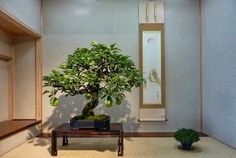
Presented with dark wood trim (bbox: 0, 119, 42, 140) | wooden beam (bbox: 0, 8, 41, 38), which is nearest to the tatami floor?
dark wood trim (bbox: 0, 119, 42, 140)

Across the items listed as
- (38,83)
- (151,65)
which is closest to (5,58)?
(38,83)

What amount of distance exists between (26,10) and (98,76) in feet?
5.73

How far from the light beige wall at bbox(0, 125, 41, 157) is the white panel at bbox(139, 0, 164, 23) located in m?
2.88

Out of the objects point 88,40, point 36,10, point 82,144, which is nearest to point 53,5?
point 36,10

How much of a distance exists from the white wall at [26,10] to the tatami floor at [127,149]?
1.96m

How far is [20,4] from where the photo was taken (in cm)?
407

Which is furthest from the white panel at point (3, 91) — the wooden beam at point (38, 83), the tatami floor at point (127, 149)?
the tatami floor at point (127, 149)

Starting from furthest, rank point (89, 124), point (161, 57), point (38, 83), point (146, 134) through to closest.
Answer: point (161, 57) < point (38, 83) < point (146, 134) < point (89, 124)

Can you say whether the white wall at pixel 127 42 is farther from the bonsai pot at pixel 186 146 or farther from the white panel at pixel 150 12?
the bonsai pot at pixel 186 146

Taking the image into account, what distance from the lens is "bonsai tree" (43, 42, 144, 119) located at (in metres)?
3.63

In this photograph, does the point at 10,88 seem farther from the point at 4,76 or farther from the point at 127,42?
the point at 127,42

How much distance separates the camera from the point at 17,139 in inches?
159

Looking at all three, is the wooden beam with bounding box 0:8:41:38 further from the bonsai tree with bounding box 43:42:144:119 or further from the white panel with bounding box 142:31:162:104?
the white panel with bounding box 142:31:162:104

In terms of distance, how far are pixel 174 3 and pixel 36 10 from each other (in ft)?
8.74
